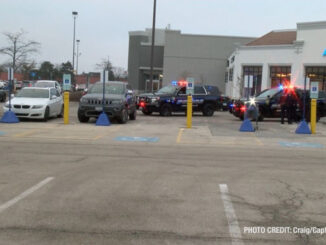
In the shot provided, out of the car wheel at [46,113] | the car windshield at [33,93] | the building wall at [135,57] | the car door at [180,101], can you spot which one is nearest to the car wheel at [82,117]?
the car wheel at [46,113]

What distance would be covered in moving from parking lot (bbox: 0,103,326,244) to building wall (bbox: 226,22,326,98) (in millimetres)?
25224

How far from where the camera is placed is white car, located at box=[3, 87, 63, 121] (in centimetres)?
1742

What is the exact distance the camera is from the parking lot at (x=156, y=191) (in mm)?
4828

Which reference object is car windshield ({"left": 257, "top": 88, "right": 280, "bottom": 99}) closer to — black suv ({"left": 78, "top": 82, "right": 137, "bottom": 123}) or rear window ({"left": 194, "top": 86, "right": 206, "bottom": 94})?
rear window ({"left": 194, "top": 86, "right": 206, "bottom": 94})

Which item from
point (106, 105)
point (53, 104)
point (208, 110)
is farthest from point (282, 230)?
point (208, 110)

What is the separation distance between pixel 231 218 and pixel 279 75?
1383 inches

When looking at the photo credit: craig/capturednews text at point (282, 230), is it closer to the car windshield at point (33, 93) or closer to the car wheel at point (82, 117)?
the car wheel at point (82, 117)

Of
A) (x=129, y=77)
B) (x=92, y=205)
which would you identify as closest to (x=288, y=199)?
(x=92, y=205)

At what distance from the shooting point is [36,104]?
57.2 feet

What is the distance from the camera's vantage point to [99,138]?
1320 centimetres

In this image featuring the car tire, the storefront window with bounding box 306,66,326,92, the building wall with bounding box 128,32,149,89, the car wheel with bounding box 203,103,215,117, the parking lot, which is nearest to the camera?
the parking lot

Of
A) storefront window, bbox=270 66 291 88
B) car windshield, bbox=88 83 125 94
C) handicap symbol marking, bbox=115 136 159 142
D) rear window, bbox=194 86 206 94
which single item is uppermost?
storefront window, bbox=270 66 291 88

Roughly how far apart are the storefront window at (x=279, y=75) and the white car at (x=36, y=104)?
2432 centimetres

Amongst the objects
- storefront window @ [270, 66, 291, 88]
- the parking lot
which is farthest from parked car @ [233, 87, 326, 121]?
storefront window @ [270, 66, 291, 88]
